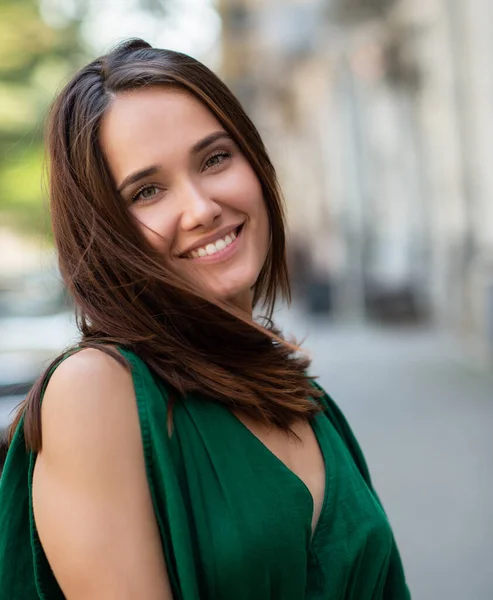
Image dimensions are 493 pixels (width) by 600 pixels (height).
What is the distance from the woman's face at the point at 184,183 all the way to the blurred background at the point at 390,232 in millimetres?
807

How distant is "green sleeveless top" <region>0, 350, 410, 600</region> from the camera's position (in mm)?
1584

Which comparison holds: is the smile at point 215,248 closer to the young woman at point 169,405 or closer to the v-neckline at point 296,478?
the young woman at point 169,405

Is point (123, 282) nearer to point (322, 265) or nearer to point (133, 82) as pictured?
point (133, 82)

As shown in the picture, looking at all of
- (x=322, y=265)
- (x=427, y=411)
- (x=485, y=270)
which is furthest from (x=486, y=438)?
(x=322, y=265)

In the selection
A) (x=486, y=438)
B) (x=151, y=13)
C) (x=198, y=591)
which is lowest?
(x=486, y=438)

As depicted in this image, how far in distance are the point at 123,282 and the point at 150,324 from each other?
10 cm

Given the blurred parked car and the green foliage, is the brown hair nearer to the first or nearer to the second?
the blurred parked car

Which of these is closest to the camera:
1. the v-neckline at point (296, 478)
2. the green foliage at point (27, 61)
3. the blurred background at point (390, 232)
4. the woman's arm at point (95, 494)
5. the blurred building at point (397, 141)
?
the woman's arm at point (95, 494)

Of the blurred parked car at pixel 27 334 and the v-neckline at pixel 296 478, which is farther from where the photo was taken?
the blurred parked car at pixel 27 334

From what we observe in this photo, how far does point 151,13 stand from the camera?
12156 mm

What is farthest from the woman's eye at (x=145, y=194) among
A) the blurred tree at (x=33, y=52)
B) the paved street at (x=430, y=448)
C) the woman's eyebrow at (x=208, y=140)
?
the blurred tree at (x=33, y=52)

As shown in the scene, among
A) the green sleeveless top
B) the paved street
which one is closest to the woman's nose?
the green sleeveless top

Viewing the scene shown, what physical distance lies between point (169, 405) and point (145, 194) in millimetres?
442

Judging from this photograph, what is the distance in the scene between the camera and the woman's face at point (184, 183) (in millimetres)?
1774
